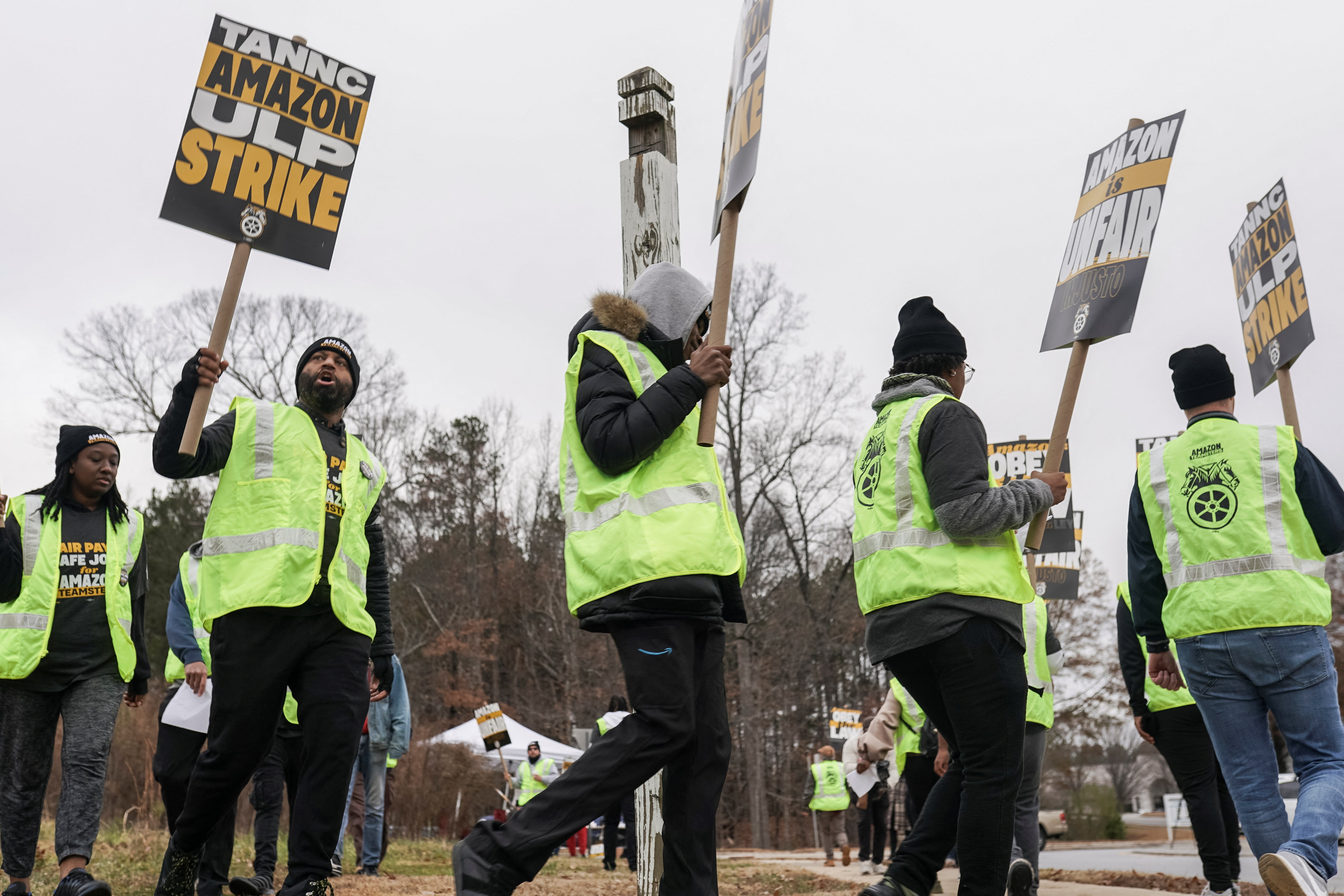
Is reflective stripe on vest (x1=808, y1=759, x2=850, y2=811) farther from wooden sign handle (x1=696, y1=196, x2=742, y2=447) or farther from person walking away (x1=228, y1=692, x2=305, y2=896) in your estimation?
wooden sign handle (x1=696, y1=196, x2=742, y2=447)

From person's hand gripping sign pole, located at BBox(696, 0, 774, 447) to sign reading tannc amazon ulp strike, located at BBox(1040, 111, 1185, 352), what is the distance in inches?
68.8

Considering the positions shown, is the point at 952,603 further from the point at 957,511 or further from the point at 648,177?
the point at 648,177

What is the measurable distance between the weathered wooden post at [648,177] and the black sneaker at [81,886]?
2268 millimetres

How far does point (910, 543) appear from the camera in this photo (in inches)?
156

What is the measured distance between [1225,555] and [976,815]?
1593mm

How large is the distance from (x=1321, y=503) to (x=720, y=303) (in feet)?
8.25

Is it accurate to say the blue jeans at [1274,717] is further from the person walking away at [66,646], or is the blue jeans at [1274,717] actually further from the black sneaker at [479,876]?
the person walking away at [66,646]

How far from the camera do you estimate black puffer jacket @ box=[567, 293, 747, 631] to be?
3.29 meters

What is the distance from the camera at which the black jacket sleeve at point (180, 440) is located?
414 cm

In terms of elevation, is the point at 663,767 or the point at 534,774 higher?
the point at 534,774

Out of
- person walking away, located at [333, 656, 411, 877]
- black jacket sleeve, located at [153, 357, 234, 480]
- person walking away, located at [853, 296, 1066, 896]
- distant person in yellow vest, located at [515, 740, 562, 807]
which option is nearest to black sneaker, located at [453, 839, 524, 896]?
person walking away, located at [853, 296, 1066, 896]

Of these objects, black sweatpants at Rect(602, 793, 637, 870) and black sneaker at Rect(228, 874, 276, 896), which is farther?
black sweatpants at Rect(602, 793, 637, 870)

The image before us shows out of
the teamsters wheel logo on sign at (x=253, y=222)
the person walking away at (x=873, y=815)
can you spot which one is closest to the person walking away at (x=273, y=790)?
the teamsters wheel logo on sign at (x=253, y=222)

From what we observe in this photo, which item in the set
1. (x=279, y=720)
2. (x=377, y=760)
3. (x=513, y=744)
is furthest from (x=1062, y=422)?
(x=513, y=744)
